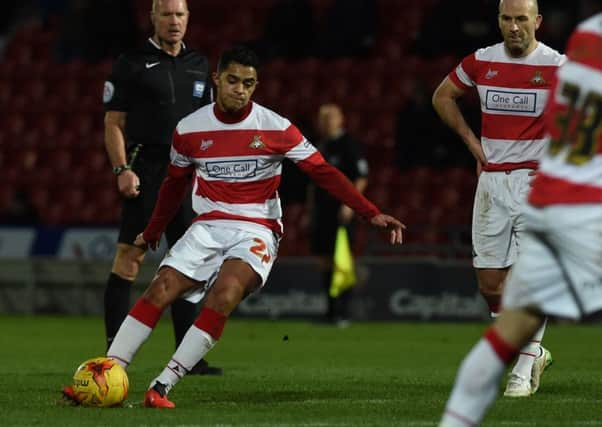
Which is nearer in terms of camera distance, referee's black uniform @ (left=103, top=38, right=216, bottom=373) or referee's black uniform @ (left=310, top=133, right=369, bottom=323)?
referee's black uniform @ (left=103, top=38, right=216, bottom=373)

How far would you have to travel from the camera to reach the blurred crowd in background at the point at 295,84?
16.7 meters

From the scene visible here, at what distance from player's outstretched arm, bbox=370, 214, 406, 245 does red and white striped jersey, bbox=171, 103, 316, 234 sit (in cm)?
54

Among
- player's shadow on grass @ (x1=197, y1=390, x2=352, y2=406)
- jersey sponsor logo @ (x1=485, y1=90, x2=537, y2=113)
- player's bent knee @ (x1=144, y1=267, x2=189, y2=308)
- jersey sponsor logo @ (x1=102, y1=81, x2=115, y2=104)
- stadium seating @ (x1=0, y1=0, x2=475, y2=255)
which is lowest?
stadium seating @ (x1=0, y1=0, x2=475, y2=255)

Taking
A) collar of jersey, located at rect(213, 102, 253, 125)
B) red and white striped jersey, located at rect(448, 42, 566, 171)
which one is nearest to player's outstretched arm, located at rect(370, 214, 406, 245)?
collar of jersey, located at rect(213, 102, 253, 125)

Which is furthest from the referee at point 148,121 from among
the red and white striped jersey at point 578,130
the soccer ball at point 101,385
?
the red and white striped jersey at point 578,130

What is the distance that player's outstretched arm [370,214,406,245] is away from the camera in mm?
7109

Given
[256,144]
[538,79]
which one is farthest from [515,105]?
[256,144]

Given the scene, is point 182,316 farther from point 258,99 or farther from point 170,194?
point 258,99

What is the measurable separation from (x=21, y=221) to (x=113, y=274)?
9107mm

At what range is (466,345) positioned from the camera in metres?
12.3

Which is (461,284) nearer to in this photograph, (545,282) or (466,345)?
(466,345)

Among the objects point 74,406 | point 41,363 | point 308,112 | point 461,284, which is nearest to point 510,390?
point 74,406

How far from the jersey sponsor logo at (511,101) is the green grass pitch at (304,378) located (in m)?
1.60

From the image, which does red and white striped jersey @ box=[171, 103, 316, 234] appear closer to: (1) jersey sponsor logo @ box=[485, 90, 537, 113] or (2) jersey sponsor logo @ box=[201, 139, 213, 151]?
(2) jersey sponsor logo @ box=[201, 139, 213, 151]
